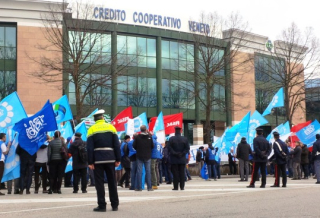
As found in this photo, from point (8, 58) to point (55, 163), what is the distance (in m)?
30.3

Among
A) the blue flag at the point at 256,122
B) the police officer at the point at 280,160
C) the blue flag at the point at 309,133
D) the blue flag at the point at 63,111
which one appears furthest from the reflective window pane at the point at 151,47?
the police officer at the point at 280,160

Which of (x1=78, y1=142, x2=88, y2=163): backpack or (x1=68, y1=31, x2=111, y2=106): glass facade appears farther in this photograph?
(x1=68, y1=31, x2=111, y2=106): glass facade

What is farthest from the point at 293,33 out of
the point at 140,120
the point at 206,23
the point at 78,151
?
Answer: the point at 78,151

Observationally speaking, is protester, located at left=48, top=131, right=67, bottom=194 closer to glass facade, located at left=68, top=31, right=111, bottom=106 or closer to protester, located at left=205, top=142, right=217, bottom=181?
protester, located at left=205, top=142, right=217, bottom=181

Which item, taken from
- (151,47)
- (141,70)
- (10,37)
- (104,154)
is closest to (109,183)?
(104,154)

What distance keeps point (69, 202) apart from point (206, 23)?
31850 mm

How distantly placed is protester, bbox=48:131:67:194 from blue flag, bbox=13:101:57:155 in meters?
0.35

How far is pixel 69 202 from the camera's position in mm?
11359

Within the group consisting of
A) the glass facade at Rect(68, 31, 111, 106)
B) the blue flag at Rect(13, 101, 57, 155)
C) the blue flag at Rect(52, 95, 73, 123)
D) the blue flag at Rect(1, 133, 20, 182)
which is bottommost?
the blue flag at Rect(1, 133, 20, 182)

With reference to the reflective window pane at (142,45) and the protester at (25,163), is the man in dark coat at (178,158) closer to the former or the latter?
the protester at (25,163)

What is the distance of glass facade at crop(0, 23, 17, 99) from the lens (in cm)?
4269

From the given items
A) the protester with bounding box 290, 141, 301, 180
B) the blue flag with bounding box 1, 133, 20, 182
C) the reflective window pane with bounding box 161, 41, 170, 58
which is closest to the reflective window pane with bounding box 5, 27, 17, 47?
the reflective window pane with bounding box 161, 41, 170, 58

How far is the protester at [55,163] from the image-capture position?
14750mm

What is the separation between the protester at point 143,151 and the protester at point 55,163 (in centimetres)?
217
